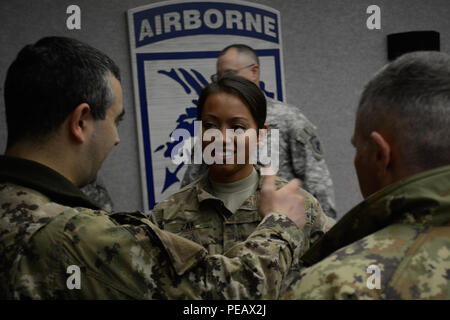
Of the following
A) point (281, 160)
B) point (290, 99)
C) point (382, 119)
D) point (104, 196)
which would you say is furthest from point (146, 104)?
point (382, 119)

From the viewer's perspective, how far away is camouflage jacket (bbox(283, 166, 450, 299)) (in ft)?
2.53

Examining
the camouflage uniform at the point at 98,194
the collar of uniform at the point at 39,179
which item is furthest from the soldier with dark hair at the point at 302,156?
the collar of uniform at the point at 39,179

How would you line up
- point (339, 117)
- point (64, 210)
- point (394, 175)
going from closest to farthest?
point (394, 175), point (64, 210), point (339, 117)

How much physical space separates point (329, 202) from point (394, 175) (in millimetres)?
1636

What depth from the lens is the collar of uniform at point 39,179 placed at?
1.09 meters

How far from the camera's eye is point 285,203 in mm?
1405

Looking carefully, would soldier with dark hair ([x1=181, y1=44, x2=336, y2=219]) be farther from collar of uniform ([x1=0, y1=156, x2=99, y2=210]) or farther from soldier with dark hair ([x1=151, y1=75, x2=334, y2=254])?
collar of uniform ([x1=0, y1=156, x2=99, y2=210])

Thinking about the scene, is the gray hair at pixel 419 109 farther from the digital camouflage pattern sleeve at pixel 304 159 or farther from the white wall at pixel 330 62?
the white wall at pixel 330 62

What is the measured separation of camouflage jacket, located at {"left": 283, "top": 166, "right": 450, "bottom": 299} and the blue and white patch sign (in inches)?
111

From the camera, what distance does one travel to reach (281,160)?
2525 mm

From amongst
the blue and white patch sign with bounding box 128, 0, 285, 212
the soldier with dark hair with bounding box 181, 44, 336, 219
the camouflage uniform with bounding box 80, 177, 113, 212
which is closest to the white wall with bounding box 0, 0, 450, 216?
the blue and white patch sign with bounding box 128, 0, 285, 212

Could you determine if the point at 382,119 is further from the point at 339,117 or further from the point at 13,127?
the point at 339,117

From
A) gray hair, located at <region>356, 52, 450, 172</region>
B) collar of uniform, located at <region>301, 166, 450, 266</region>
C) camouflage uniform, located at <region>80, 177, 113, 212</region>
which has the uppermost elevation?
gray hair, located at <region>356, 52, 450, 172</region>

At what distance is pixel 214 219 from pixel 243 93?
0.48m
